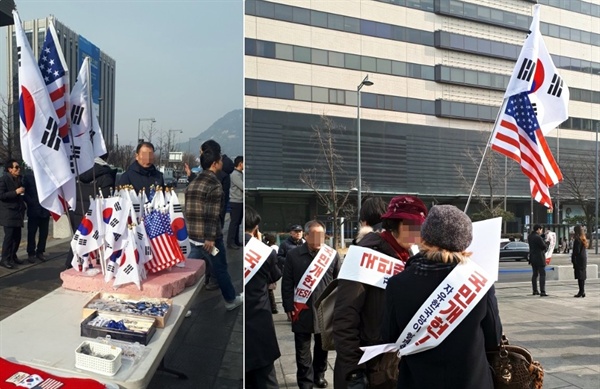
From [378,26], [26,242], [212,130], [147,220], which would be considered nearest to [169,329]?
[147,220]

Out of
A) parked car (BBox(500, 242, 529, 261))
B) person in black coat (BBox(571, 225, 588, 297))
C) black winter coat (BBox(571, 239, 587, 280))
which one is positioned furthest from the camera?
parked car (BBox(500, 242, 529, 261))

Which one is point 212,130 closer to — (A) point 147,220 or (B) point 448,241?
(A) point 147,220

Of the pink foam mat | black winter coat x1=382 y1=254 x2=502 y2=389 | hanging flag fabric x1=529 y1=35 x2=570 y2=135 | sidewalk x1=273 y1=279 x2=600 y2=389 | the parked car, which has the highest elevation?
hanging flag fabric x1=529 y1=35 x2=570 y2=135

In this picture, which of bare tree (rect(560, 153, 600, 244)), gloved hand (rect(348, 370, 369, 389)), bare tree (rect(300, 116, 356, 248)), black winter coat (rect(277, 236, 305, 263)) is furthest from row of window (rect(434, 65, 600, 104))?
gloved hand (rect(348, 370, 369, 389))

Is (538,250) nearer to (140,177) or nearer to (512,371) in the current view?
(512,371)

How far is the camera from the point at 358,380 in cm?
238

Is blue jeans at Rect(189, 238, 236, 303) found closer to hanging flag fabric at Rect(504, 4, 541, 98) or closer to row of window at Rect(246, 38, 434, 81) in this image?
hanging flag fabric at Rect(504, 4, 541, 98)

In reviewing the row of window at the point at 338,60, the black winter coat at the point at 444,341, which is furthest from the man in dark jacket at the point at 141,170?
the row of window at the point at 338,60

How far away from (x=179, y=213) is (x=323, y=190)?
96.3ft

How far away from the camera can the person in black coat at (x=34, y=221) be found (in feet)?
4.47

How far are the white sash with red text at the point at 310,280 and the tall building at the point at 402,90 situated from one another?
2187 centimetres

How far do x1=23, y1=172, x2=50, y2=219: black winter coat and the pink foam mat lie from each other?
183 millimetres

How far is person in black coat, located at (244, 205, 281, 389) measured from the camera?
2.74m

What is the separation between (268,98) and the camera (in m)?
29.9
